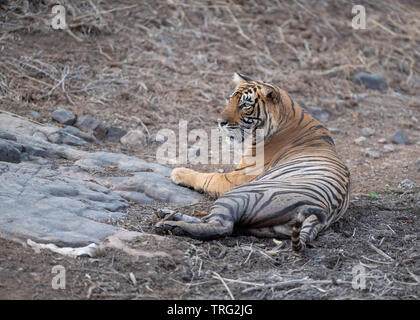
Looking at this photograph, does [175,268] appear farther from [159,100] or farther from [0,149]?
[159,100]

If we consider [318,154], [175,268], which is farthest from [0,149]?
[318,154]

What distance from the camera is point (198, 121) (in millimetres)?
6891

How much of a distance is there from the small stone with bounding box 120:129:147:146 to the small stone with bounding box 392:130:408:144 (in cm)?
341

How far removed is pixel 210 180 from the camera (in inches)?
190

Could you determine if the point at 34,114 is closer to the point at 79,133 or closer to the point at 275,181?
the point at 79,133

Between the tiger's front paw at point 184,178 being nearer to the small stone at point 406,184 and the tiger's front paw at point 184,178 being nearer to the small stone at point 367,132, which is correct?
the small stone at point 406,184

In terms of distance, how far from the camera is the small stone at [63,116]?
5984 mm

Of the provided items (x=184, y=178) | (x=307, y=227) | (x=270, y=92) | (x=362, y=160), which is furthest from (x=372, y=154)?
(x=307, y=227)

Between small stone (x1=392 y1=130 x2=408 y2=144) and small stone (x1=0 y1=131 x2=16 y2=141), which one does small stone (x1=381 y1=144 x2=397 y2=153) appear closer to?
small stone (x1=392 y1=130 x2=408 y2=144)

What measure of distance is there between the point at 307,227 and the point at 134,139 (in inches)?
121

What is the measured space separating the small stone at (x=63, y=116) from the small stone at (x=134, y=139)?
2.01ft
